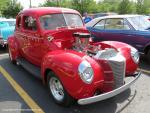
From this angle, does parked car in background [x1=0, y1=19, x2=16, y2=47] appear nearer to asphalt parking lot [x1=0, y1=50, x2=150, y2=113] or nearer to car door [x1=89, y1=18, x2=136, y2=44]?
car door [x1=89, y1=18, x2=136, y2=44]

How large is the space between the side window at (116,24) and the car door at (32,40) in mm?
3212

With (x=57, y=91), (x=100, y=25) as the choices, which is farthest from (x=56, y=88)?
(x=100, y=25)

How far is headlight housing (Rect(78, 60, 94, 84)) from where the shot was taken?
4168 mm

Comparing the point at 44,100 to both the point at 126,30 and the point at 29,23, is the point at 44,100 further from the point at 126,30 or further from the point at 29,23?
the point at 126,30

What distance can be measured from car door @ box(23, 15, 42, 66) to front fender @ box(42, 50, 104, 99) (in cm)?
142

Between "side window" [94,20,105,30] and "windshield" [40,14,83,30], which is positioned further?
"side window" [94,20,105,30]

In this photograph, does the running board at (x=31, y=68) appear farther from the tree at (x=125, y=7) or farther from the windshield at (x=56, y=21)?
the tree at (x=125, y=7)

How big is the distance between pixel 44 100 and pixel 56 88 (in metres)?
0.43

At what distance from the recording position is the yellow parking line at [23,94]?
4789 mm

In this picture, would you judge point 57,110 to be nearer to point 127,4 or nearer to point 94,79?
point 94,79

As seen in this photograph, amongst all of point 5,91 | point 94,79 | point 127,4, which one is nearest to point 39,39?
point 5,91

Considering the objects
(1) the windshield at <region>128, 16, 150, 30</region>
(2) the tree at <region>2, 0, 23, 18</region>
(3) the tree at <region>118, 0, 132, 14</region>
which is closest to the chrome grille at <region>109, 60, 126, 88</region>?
(1) the windshield at <region>128, 16, 150, 30</region>

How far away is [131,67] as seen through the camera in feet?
17.5

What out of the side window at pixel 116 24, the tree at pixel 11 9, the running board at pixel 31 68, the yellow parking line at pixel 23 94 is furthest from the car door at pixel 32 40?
the tree at pixel 11 9
